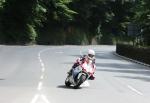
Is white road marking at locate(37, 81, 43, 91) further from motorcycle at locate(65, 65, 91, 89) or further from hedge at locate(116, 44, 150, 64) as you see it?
hedge at locate(116, 44, 150, 64)

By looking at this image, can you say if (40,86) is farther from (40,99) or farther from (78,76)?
(40,99)

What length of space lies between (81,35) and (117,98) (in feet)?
248

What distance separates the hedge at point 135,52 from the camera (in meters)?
44.5

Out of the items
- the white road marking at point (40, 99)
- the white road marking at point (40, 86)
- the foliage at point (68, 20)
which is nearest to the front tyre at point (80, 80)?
the white road marking at point (40, 86)

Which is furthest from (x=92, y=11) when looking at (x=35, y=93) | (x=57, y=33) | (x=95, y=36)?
(x=35, y=93)

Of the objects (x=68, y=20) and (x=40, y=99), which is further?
(x=68, y=20)

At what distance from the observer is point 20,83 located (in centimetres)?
2233

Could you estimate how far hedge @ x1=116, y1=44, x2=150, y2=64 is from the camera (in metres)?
44.5

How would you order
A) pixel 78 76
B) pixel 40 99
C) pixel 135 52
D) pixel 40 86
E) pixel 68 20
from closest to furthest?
pixel 40 99 < pixel 78 76 < pixel 40 86 < pixel 135 52 < pixel 68 20

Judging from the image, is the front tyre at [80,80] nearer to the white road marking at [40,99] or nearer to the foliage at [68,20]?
the white road marking at [40,99]

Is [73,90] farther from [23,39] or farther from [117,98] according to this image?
[23,39]

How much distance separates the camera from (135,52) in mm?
49375

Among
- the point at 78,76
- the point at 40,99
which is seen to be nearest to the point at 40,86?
the point at 78,76

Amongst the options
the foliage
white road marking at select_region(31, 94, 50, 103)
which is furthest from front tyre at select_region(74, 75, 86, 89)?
the foliage
